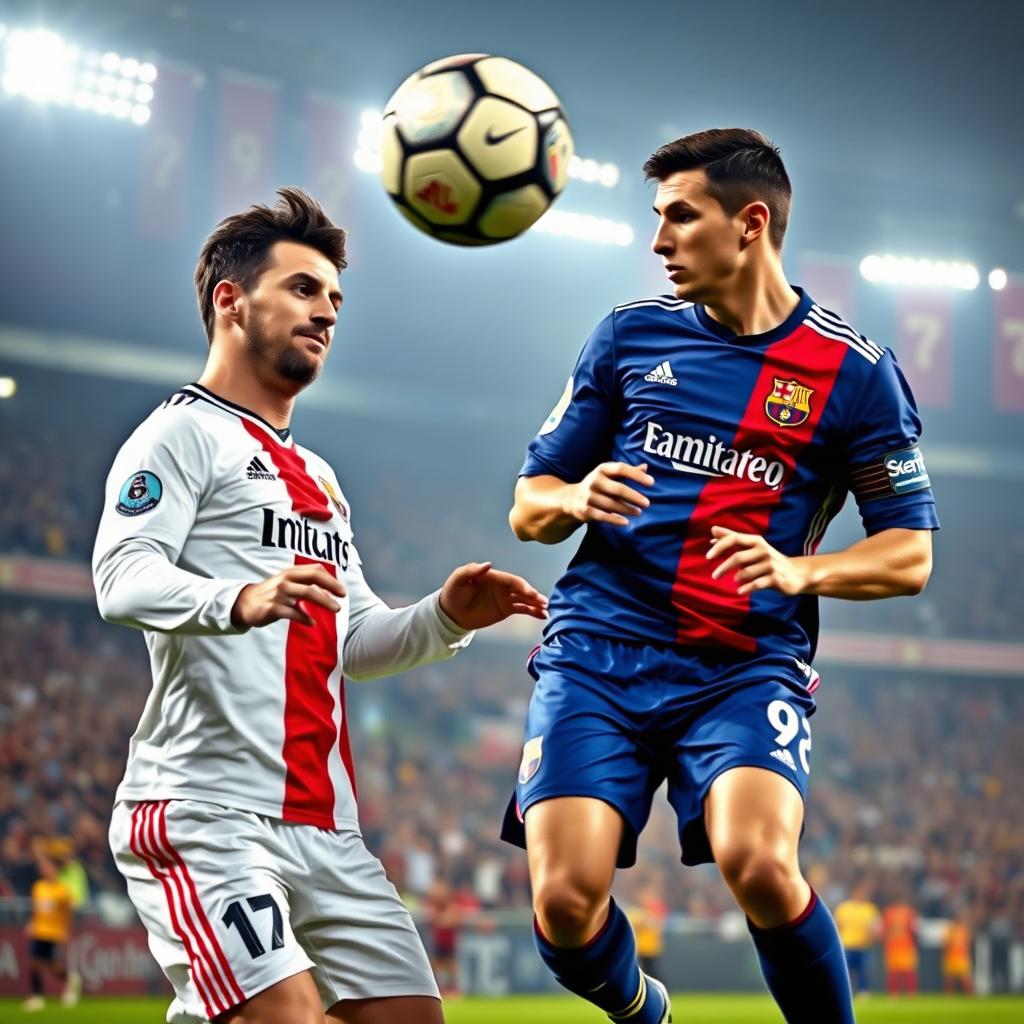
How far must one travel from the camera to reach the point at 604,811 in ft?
12.0

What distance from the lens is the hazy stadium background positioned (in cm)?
2020

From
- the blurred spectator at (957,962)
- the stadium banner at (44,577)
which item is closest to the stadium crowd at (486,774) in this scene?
the stadium banner at (44,577)

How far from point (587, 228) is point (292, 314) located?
23.1 metres

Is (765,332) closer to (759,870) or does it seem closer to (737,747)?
(737,747)

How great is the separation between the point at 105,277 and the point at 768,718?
74.2 feet

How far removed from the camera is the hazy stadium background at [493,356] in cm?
2020

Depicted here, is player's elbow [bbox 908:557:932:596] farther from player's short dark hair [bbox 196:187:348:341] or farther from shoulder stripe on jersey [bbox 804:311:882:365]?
player's short dark hair [bbox 196:187:348:341]

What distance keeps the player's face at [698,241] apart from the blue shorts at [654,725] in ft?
3.32

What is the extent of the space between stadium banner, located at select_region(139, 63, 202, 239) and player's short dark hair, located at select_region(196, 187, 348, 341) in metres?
17.1

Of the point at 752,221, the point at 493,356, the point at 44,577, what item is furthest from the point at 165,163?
the point at 752,221

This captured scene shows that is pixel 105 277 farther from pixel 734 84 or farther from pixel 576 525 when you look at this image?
pixel 576 525

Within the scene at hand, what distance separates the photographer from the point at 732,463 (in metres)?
3.89

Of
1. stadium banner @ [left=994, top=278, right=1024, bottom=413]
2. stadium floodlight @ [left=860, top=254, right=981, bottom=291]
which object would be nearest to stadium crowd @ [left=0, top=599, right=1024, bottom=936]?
stadium banner @ [left=994, top=278, right=1024, bottom=413]

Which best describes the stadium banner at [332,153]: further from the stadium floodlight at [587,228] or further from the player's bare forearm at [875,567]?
the player's bare forearm at [875,567]
